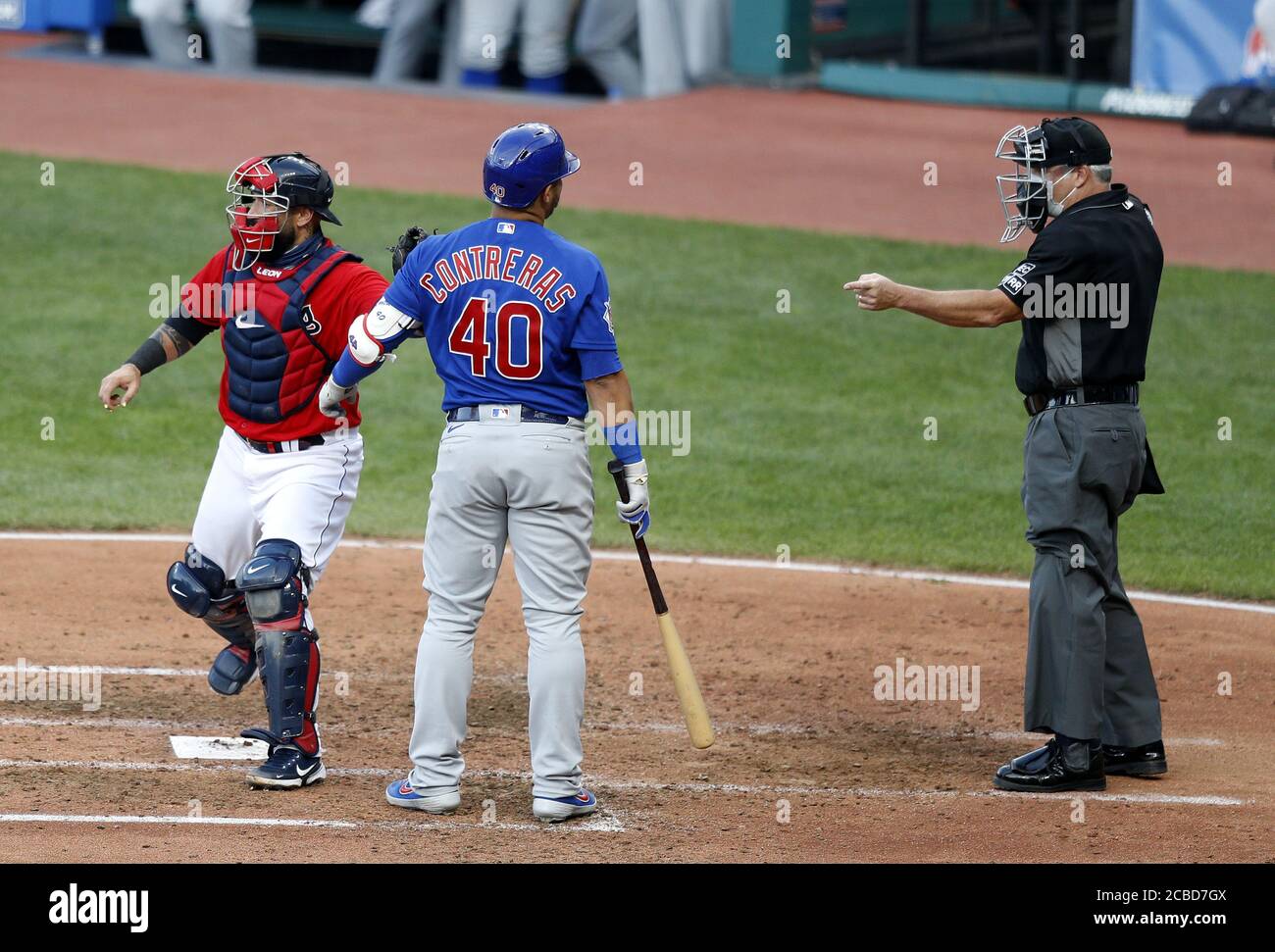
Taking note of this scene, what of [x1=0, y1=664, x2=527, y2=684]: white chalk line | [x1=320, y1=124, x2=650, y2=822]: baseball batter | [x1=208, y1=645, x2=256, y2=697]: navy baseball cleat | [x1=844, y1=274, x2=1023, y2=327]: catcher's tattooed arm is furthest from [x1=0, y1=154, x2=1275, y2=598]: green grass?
[x1=320, y1=124, x2=650, y2=822]: baseball batter

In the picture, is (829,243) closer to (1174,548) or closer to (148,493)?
(1174,548)

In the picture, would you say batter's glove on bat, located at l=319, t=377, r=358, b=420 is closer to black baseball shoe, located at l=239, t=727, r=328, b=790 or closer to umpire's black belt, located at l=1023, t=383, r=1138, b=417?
black baseball shoe, located at l=239, t=727, r=328, b=790

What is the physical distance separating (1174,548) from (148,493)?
18.5ft

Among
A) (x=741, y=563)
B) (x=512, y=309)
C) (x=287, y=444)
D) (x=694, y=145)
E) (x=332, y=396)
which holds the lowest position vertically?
(x=741, y=563)

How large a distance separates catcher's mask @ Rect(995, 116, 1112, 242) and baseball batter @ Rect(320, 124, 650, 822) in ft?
4.98

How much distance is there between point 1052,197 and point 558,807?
2.57 meters

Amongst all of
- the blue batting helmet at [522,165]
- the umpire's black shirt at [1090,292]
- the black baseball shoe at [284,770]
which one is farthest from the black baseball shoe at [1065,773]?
the blue batting helmet at [522,165]

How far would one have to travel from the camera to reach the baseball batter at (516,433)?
5426mm

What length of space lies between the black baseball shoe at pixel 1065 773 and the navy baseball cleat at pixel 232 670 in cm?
265

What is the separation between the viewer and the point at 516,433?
5.46 m

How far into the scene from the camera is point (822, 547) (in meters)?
9.59

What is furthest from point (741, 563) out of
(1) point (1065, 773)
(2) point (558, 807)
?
(2) point (558, 807)

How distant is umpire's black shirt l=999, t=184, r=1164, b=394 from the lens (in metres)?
5.80

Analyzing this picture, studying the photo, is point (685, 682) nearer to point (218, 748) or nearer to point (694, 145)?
point (218, 748)
